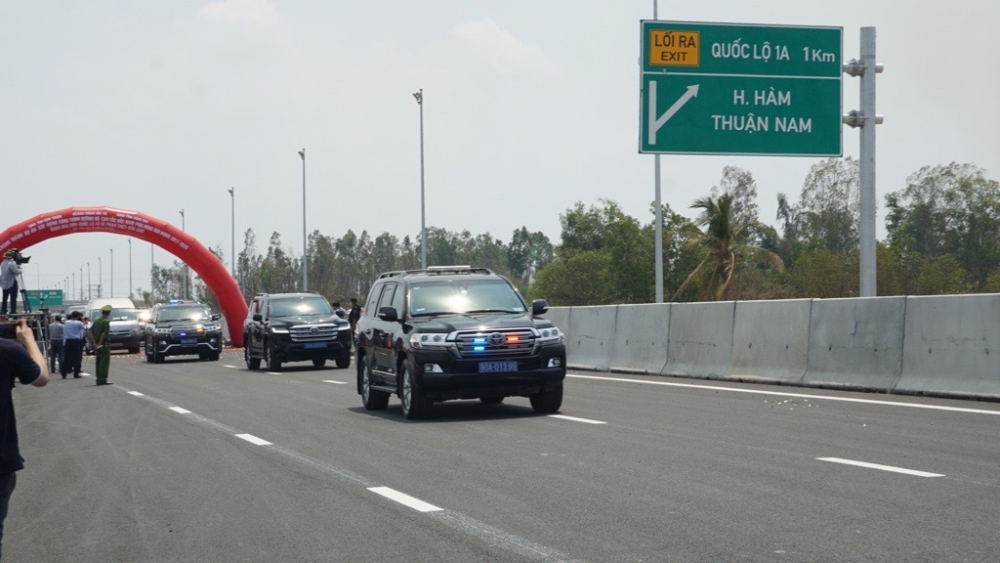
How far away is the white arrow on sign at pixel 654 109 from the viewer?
22.8 m

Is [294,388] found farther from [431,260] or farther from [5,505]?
[431,260]

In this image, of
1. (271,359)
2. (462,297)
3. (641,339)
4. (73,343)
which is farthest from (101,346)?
(462,297)

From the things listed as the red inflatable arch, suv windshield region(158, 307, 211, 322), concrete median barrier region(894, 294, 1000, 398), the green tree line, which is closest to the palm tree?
the green tree line

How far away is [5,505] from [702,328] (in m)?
17.6

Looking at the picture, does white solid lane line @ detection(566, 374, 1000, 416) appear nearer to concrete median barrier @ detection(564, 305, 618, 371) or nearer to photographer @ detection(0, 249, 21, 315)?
concrete median barrier @ detection(564, 305, 618, 371)

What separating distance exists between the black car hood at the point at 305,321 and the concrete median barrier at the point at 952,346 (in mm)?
17910

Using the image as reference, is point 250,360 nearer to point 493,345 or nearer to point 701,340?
point 701,340

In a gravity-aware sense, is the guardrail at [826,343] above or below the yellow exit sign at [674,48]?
below

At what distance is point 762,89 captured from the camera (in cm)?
2256

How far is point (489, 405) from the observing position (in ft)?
57.1

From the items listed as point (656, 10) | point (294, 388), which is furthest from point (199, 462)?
point (656, 10)

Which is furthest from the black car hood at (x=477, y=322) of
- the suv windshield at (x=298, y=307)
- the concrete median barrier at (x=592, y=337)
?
the suv windshield at (x=298, y=307)

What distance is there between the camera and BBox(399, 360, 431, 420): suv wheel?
15.2m

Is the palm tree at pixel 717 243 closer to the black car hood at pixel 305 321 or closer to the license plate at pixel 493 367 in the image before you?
the black car hood at pixel 305 321
